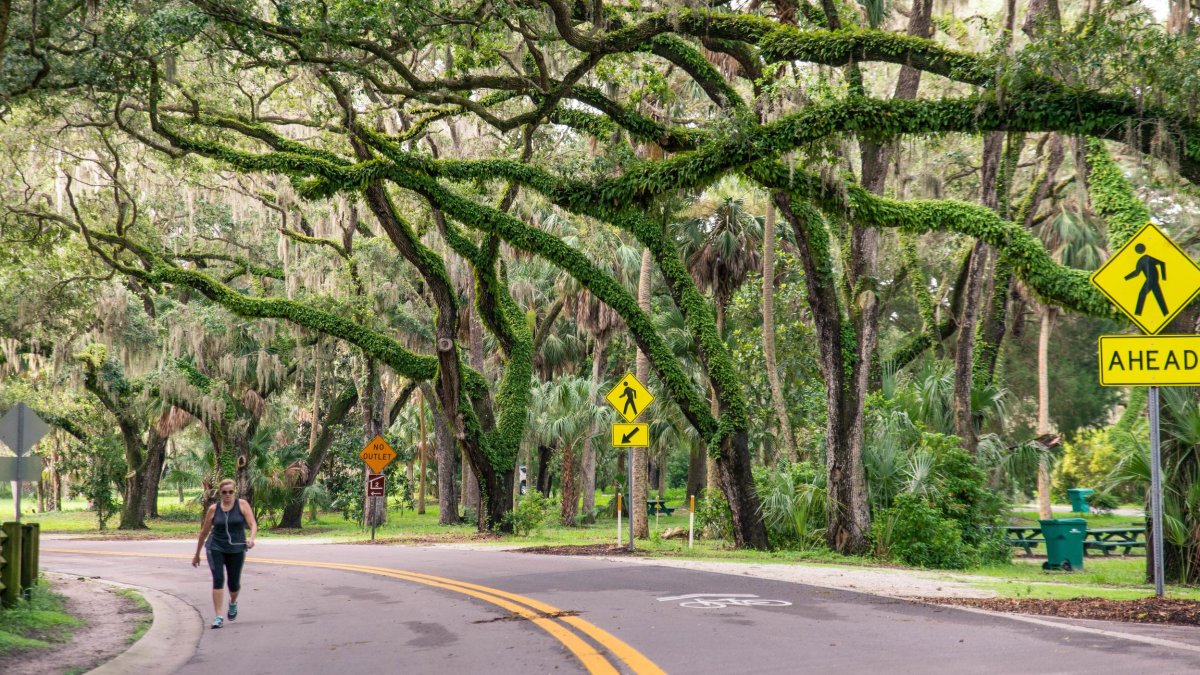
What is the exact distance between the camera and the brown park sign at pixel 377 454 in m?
26.7

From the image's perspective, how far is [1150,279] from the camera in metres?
9.85

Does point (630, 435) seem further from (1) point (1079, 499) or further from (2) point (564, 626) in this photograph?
(1) point (1079, 499)

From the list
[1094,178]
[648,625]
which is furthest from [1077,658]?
[1094,178]

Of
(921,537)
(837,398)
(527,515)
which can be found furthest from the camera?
(527,515)

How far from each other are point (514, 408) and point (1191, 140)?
57.3 feet

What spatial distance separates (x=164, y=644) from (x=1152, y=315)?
9311 millimetres

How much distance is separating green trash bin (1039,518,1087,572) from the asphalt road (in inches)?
296

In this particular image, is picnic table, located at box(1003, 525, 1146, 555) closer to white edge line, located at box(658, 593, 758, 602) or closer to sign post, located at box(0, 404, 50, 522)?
white edge line, located at box(658, 593, 758, 602)

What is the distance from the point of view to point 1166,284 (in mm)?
9758

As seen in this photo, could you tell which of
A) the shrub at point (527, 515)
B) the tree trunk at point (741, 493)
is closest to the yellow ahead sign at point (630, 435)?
the tree trunk at point (741, 493)

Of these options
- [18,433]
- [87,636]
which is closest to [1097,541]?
[87,636]


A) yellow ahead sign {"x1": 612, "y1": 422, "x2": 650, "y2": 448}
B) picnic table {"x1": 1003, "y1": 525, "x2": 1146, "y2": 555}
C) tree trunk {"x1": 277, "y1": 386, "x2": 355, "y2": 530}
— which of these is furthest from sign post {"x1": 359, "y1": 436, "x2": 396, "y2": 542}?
picnic table {"x1": 1003, "y1": 525, "x2": 1146, "y2": 555}

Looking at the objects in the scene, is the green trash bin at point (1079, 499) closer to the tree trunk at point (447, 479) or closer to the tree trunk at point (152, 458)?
the tree trunk at point (447, 479)

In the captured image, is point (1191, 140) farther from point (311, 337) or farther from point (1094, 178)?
point (311, 337)
